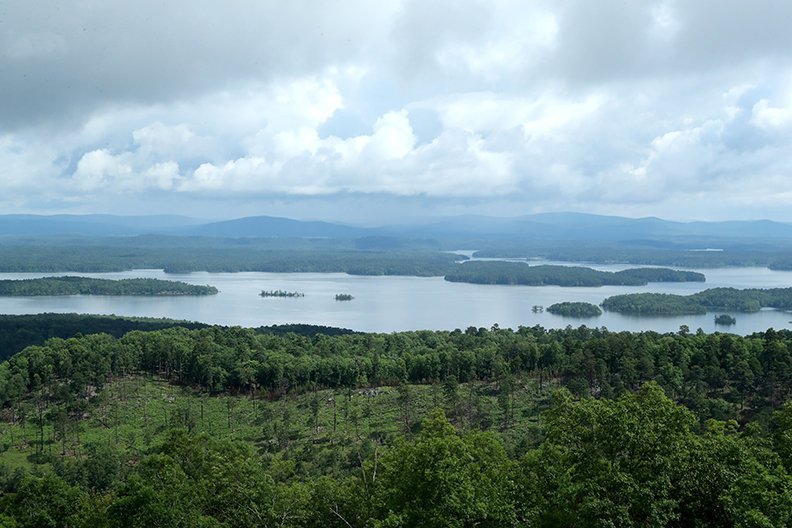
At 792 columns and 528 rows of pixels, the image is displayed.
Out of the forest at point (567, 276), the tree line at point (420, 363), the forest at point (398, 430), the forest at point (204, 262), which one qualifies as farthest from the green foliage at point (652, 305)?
the forest at point (204, 262)

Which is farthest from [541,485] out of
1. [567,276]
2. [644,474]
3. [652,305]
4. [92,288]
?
[567,276]

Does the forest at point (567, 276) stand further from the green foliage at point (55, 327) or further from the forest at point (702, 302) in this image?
the green foliage at point (55, 327)

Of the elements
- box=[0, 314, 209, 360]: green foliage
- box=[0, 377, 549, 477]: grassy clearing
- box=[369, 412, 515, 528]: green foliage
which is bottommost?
box=[0, 377, 549, 477]: grassy clearing

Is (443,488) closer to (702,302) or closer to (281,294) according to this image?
(702,302)

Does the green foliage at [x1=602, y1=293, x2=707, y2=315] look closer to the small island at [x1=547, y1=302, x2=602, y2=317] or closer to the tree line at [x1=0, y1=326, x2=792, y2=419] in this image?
the small island at [x1=547, y1=302, x2=602, y2=317]

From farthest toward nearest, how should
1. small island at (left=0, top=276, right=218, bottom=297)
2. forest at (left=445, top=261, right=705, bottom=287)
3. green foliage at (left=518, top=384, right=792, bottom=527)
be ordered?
forest at (left=445, top=261, right=705, bottom=287) < small island at (left=0, top=276, right=218, bottom=297) < green foliage at (left=518, top=384, right=792, bottom=527)

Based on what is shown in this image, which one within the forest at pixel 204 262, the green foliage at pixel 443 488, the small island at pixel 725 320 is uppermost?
the forest at pixel 204 262

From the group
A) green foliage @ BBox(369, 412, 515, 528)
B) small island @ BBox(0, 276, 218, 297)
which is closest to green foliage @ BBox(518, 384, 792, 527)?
green foliage @ BBox(369, 412, 515, 528)
